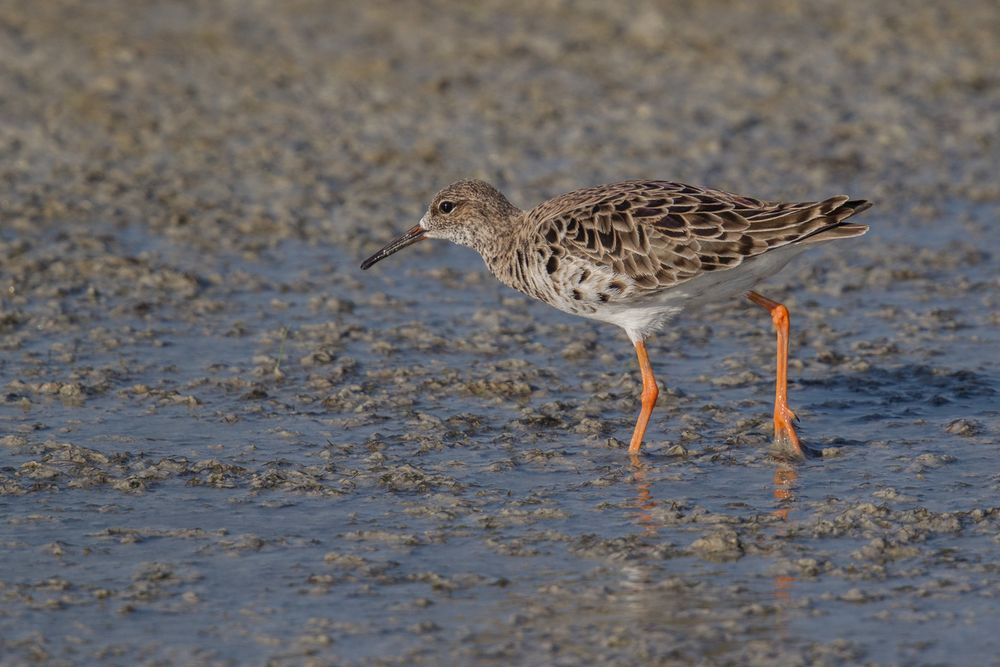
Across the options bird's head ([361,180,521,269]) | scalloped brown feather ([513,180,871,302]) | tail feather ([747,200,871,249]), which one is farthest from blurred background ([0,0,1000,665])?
tail feather ([747,200,871,249])

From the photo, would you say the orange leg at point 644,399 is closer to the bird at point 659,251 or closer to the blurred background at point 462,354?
the bird at point 659,251

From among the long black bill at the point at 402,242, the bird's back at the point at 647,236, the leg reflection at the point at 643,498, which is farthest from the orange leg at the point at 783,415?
the long black bill at the point at 402,242

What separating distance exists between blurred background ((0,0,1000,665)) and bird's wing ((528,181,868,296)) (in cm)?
113

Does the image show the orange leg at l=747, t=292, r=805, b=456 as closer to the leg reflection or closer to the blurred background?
the blurred background

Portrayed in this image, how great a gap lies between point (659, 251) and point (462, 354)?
2.29 meters

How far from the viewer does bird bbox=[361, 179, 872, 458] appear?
30.3 ft

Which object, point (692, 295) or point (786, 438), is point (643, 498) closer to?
point (786, 438)

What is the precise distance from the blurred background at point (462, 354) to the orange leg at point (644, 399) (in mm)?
220

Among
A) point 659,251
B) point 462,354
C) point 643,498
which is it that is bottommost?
point 643,498

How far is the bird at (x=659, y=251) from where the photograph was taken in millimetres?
9242

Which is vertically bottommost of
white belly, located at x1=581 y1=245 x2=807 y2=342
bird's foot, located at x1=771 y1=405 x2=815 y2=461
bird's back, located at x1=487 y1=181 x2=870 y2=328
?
bird's foot, located at x1=771 y1=405 x2=815 y2=461

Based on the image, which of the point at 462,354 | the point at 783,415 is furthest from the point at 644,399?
the point at 462,354

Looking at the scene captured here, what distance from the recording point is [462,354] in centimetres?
1120

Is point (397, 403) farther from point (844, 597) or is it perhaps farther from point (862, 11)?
point (862, 11)
